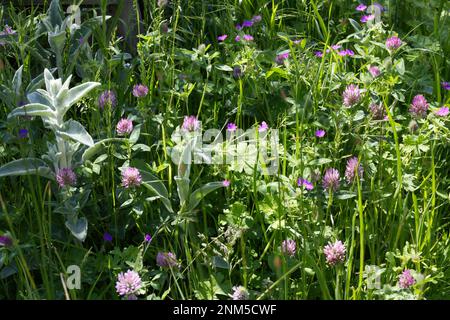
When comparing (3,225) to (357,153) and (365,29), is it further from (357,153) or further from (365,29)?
(365,29)

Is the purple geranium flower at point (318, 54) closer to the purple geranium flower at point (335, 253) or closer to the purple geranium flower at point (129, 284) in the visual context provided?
the purple geranium flower at point (335, 253)

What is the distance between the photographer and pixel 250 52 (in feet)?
8.01

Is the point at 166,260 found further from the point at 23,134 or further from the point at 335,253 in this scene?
the point at 23,134

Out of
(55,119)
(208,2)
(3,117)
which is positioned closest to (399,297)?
(55,119)

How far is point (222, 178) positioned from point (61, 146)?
49 centimetres

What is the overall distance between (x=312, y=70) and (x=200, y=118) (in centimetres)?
43

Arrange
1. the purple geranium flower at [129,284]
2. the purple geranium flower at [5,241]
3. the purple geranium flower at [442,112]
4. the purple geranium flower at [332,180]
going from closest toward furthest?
the purple geranium flower at [129,284] < the purple geranium flower at [5,241] < the purple geranium flower at [332,180] < the purple geranium flower at [442,112]

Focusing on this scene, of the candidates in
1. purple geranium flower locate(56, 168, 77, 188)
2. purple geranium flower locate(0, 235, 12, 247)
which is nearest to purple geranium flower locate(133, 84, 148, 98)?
purple geranium flower locate(56, 168, 77, 188)

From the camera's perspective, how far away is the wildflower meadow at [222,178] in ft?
6.25

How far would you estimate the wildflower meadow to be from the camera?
1.91 metres

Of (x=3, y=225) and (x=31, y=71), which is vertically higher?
(x=31, y=71)

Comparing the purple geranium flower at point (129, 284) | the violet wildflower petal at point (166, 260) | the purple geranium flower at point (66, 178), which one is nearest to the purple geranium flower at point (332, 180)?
the violet wildflower petal at point (166, 260)

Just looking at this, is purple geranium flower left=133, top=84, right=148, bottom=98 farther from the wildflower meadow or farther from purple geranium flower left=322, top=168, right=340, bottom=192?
purple geranium flower left=322, top=168, right=340, bottom=192

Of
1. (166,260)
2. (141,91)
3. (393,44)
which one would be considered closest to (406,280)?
(166,260)
